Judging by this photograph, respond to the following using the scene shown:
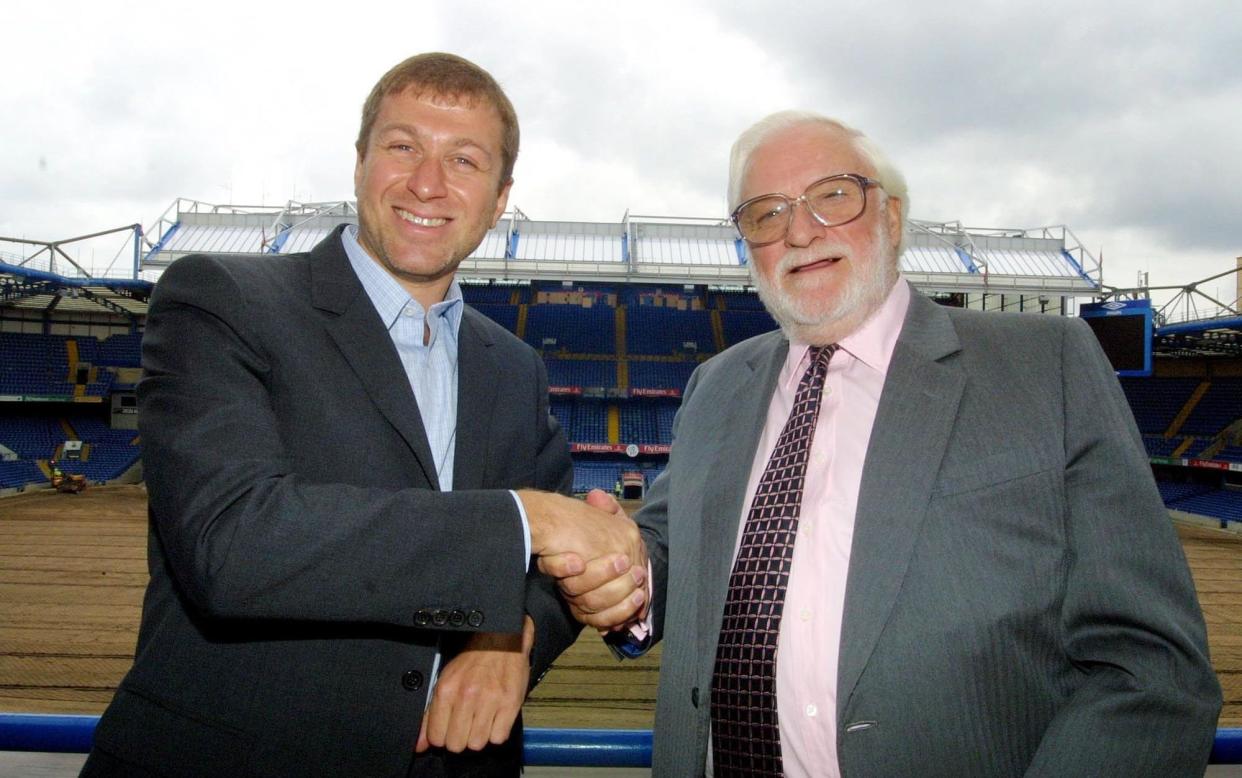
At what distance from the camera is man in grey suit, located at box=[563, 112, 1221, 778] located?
1.41m

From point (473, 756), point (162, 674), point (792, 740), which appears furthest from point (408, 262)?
point (792, 740)

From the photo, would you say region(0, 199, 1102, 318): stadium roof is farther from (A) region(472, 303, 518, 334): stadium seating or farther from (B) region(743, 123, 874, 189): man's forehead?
(B) region(743, 123, 874, 189): man's forehead

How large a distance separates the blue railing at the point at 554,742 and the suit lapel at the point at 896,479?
61 centimetres

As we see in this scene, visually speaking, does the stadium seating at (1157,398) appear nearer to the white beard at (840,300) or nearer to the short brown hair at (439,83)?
the white beard at (840,300)

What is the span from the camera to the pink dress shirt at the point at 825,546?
1566mm

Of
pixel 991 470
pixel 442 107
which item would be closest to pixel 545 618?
pixel 991 470

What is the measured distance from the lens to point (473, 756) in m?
1.71

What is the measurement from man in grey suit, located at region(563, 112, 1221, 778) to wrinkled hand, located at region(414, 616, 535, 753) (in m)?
0.25

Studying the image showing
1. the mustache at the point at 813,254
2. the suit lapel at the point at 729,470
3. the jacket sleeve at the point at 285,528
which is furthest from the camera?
the mustache at the point at 813,254

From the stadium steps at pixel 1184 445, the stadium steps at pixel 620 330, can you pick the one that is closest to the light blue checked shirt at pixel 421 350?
the stadium steps at pixel 620 330

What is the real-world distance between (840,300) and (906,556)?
0.76 metres

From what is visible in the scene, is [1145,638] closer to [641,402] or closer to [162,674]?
[162,674]

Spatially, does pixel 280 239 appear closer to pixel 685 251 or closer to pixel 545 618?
pixel 685 251

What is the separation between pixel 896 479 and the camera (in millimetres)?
1592
